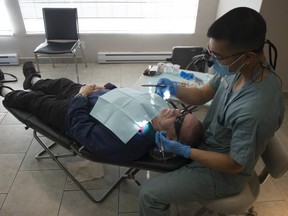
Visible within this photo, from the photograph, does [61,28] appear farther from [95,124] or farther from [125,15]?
[95,124]

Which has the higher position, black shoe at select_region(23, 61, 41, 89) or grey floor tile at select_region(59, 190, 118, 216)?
black shoe at select_region(23, 61, 41, 89)

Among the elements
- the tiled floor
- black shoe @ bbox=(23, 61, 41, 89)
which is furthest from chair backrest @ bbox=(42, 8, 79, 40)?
the tiled floor

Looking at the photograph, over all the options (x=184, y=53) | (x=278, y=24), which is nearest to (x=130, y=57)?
(x=184, y=53)

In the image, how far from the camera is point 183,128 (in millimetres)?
1282

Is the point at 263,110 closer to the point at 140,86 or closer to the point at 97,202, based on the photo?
the point at 140,86

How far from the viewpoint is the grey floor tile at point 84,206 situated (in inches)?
63.5

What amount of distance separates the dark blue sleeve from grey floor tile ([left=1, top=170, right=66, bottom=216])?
1.92 feet

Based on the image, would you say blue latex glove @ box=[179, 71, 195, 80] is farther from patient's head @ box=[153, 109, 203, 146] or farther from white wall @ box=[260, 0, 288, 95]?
white wall @ box=[260, 0, 288, 95]

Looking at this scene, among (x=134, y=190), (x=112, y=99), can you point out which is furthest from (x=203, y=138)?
(x=134, y=190)

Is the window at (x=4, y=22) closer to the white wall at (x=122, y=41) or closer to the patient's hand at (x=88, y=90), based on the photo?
the white wall at (x=122, y=41)

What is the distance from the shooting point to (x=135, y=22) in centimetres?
349

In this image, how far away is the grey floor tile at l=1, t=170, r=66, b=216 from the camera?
162 centimetres

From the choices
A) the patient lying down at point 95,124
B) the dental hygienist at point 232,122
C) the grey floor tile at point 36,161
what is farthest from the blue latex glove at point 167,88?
the grey floor tile at point 36,161

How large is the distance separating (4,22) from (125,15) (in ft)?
5.59
